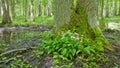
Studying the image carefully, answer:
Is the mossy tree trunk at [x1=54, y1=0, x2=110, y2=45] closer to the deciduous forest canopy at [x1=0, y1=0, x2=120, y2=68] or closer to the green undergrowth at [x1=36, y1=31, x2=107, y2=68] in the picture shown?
the deciduous forest canopy at [x1=0, y1=0, x2=120, y2=68]

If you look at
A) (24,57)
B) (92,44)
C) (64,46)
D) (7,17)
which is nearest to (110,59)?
(92,44)

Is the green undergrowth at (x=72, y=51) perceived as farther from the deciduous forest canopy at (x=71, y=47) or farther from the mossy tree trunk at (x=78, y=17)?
the mossy tree trunk at (x=78, y=17)

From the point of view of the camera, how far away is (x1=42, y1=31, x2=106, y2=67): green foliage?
21.8ft

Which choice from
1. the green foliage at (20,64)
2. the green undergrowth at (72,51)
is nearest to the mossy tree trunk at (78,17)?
the green undergrowth at (72,51)

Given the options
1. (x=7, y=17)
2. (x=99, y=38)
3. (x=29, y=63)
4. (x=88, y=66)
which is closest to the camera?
(x=88, y=66)

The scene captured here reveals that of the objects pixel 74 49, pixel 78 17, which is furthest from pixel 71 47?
pixel 78 17

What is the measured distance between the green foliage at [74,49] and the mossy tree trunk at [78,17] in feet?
2.00

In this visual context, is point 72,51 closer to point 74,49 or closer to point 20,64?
point 74,49

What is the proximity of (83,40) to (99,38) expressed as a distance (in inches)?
39.1

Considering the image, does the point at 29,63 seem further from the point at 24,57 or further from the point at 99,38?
the point at 99,38

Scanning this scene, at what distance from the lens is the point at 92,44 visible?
288 inches

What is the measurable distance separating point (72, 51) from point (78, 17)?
1.67 metres

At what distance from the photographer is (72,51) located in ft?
21.8

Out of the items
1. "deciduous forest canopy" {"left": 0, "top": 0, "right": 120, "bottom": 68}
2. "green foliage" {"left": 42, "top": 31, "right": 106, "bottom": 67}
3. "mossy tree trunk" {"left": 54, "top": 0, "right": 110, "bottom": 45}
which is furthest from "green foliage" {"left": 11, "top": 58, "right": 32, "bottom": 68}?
"mossy tree trunk" {"left": 54, "top": 0, "right": 110, "bottom": 45}
